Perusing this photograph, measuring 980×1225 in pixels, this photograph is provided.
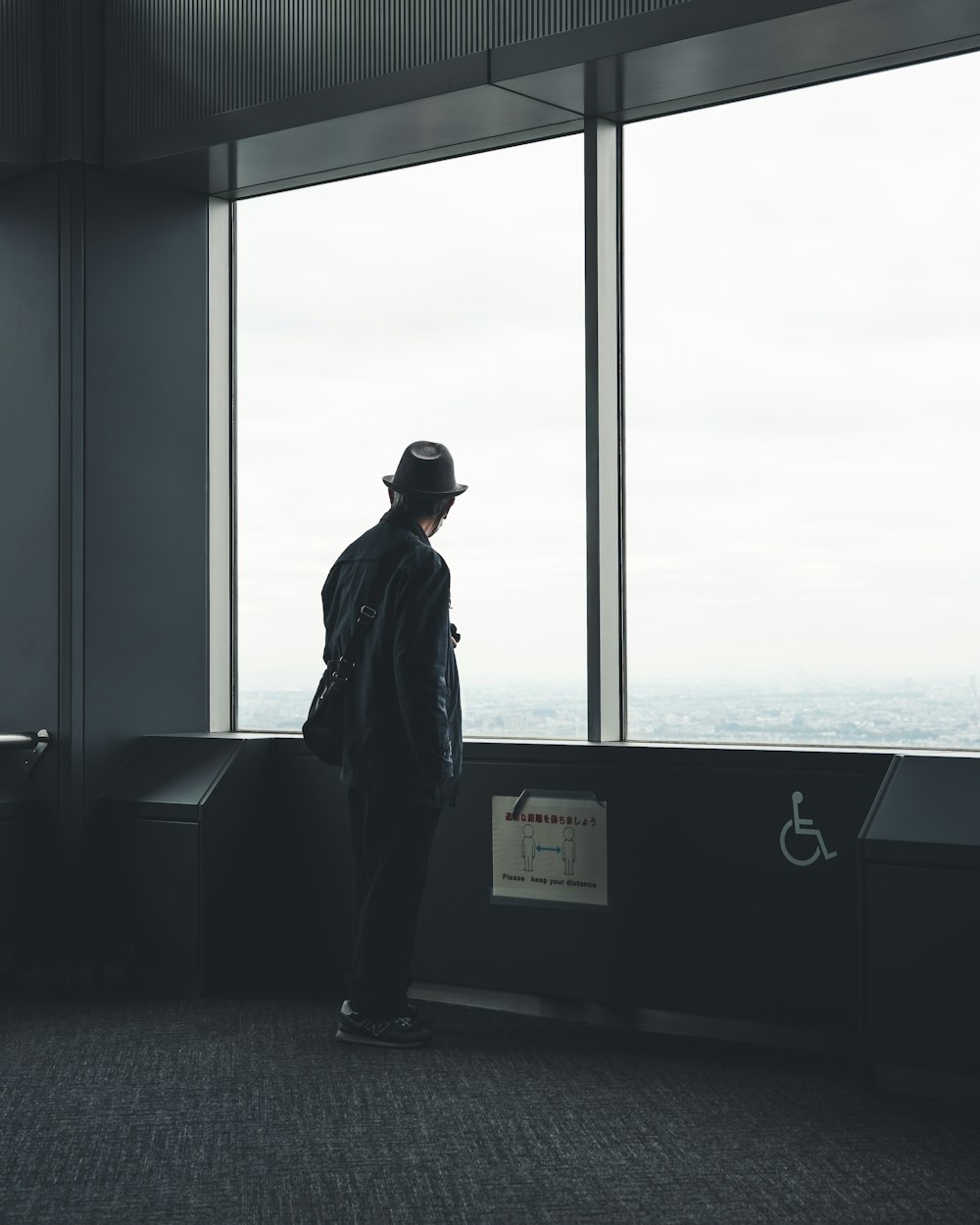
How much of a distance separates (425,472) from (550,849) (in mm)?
1250

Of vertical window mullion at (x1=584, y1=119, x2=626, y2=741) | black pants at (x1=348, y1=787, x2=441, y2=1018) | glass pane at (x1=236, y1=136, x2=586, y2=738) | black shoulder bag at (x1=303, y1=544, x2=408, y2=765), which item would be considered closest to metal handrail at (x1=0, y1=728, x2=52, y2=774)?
glass pane at (x1=236, y1=136, x2=586, y2=738)

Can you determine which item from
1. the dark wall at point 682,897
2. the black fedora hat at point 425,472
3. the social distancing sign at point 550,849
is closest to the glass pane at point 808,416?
the dark wall at point 682,897

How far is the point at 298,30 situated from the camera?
16.0 ft

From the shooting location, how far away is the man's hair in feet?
14.2

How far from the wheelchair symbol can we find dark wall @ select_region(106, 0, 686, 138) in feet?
7.70

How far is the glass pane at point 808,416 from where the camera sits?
4.20 metres

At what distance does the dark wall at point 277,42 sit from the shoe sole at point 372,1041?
3.01 metres

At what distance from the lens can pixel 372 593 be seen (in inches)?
166

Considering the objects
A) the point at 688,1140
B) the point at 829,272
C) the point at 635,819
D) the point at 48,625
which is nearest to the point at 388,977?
the point at 635,819

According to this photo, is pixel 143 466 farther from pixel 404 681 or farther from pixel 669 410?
pixel 669 410

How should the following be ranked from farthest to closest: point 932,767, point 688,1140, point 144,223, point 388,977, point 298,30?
1. point 144,223
2. point 298,30
3. point 388,977
4. point 932,767
5. point 688,1140

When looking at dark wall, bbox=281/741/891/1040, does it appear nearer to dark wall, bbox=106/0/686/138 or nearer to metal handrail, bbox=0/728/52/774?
metal handrail, bbox=0/728/52/774

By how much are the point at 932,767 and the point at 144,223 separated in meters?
3.42

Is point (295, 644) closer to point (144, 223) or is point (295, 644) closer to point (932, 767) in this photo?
point (144, 223)
